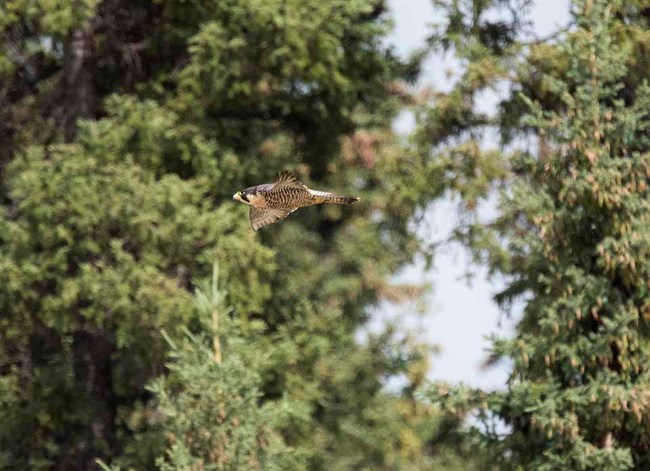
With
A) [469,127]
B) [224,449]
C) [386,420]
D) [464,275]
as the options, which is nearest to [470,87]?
[469,127]

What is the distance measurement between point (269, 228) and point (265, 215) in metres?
8.78

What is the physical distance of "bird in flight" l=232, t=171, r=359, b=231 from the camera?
9.98m

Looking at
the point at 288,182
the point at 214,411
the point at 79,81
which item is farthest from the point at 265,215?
the point at 79,81

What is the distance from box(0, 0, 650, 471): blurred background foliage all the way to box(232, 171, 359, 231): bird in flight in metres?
3.78

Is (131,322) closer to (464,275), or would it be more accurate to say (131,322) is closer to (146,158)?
(146,158)

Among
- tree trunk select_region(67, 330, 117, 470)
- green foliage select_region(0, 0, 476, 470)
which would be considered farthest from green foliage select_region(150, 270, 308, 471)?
tree trunk select_region(67, 330, 117, 470)

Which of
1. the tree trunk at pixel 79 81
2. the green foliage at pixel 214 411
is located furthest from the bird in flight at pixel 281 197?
the tree trunk at pixel 79 81

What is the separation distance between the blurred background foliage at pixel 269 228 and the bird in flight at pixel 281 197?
12.4 ft

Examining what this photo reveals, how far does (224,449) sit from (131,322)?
309cm

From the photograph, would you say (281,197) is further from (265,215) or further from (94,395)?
(94,395)

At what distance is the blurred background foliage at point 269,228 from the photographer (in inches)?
567

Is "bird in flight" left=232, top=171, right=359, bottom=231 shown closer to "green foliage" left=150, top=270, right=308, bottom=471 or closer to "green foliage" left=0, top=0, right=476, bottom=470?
"green foliage" left=150, top=270, right=308, bottom=471

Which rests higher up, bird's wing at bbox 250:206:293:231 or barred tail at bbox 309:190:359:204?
bird's wing at bbox 250:206:293:231

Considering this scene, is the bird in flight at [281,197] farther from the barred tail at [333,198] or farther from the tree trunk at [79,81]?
the tree trunk at [79,81]
